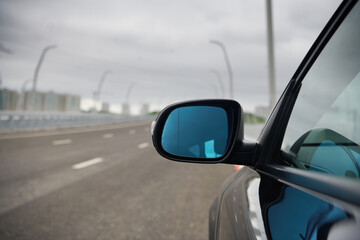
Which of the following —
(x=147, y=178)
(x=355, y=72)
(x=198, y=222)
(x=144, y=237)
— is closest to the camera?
(x=355, y=72)

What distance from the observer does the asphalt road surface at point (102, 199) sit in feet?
13.1

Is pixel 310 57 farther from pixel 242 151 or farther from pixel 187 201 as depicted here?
pixel 187 201

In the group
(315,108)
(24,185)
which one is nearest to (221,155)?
(315,108)

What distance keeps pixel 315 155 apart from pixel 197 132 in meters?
0.58

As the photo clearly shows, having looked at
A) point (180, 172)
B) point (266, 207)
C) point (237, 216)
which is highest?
point (266, 207)

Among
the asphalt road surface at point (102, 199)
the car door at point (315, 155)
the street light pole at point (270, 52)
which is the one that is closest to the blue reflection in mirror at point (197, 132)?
the car door at point (315, 155)

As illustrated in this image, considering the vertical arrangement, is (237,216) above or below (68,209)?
above

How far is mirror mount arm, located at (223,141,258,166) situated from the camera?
56.7 inches

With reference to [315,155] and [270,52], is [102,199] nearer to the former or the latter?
[315,155]

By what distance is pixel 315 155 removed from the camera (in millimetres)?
1198

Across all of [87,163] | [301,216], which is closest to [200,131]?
[301,216]

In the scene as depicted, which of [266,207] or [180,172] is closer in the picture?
[266,207]

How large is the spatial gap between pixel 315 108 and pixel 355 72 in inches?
11.6

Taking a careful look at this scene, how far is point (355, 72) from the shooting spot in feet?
3.41
